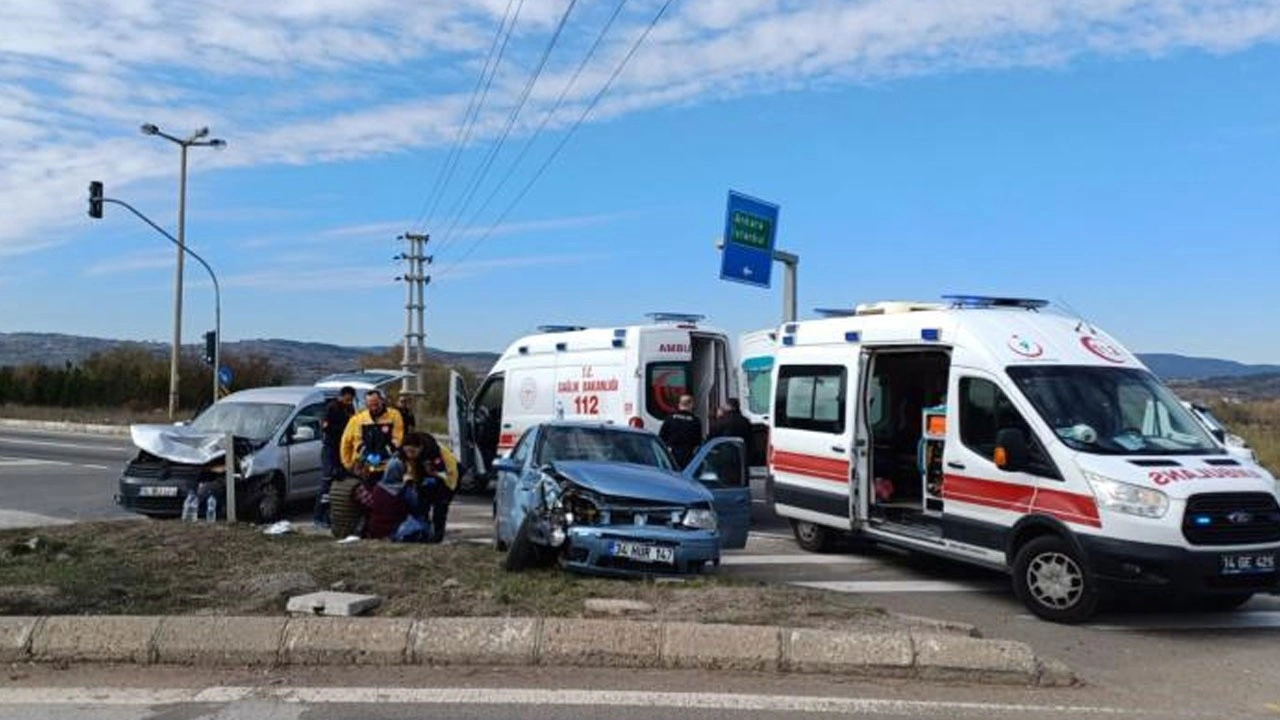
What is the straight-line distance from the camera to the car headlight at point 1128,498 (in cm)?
811

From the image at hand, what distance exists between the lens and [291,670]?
21.5 ft

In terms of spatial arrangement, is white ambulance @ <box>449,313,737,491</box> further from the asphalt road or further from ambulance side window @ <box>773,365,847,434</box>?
ambulance side window @ <box>773,365,847,434</box>

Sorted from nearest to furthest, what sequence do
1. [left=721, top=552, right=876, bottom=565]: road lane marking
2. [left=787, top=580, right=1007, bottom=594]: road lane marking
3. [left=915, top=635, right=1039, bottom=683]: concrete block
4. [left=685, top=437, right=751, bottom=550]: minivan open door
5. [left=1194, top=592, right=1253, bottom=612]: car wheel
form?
[left=915, top=635, right=1039, bottom=683]: concrete block
[left=1194, top=592, right=1253, bottom=612]: car wheel
[left=787, top=580, right=1007, bottom=594]: road lane marking
[left=685, top=437, right=751, bottom=550]: minivan open door
[left=721, top=552, right=876, bottom=565]: road lane marking

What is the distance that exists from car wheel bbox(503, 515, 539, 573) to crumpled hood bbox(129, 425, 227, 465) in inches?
249

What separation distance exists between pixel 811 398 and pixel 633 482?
10.7 ft

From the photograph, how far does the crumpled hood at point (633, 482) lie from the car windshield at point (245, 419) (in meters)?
6.68

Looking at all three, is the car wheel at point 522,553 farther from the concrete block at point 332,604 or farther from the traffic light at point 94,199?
the traffic light at point 94,199

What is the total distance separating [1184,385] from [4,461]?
24659mm

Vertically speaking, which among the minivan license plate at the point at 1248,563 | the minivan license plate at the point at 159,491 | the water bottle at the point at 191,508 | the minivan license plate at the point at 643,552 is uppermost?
the minivan license plate at the point at 1248,563

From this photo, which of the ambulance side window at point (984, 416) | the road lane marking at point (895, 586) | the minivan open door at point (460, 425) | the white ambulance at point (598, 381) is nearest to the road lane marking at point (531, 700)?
the ambulance side window at point (984, 416)

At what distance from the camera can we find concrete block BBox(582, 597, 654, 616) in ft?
24.2

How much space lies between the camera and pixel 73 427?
133 ft

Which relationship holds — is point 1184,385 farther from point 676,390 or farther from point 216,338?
point 216,338

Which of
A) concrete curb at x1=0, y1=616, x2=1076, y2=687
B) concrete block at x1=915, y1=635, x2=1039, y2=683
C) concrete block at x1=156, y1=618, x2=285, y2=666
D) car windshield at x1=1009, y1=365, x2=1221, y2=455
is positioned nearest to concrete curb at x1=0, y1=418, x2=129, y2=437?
concrete curb at x1=0, y1=616, x2=1076, y2=687
